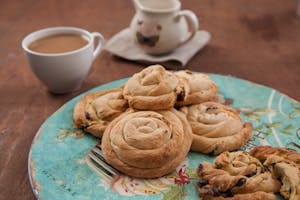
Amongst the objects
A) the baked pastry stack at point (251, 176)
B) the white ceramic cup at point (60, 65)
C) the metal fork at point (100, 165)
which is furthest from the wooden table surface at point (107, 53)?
the baked pastry stack at point (251, 176)

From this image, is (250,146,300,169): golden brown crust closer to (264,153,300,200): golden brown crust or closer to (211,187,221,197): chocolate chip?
(264,153,300,200): golden brown crust

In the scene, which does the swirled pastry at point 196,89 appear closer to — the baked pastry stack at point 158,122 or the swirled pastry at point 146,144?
the baked pastry stack at point 158,122

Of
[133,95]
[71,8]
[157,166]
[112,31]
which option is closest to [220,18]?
[112,31]

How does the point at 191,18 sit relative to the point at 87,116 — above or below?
above

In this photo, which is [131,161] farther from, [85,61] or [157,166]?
[85,61]

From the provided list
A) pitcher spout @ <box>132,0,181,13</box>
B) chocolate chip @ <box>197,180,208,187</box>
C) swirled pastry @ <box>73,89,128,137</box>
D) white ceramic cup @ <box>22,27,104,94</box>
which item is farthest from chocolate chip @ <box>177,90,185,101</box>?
pitcher spout @ <box>132,0,181,13</box>

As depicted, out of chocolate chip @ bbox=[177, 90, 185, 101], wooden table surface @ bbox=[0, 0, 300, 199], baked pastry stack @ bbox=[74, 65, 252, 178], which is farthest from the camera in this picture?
wooden table surface @ bbox=[0, 0, 300, 199]

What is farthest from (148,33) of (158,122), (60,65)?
(158,122)

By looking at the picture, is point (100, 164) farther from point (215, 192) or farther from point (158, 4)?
point (158, 4)
